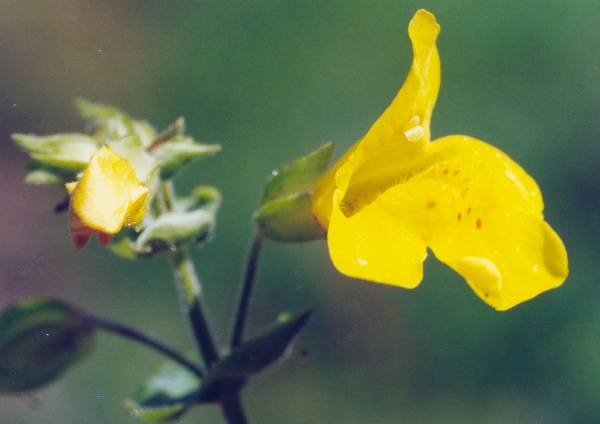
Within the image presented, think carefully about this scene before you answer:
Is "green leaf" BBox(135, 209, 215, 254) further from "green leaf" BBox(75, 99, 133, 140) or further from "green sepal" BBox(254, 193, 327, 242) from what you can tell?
"green leaf" BBox(75, 99, 133, 140)

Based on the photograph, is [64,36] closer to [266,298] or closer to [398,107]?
[266,298]

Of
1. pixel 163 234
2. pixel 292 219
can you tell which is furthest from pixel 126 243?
pixel 292 219

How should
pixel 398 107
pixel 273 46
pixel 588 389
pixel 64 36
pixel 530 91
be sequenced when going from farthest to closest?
pixel 64 36 → pixel 273 46 → pixel 530 91 → pixel 588 389 → pixel 398 107

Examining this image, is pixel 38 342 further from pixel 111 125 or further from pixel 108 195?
pixel 108 195

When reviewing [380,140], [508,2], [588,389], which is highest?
[380,140]

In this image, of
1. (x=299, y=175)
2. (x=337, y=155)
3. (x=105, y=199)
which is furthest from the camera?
(x=337, y=155)

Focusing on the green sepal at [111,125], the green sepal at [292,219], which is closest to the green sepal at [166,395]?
the green sepal at [292,219]

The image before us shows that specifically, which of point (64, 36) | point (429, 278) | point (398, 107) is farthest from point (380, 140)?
point (64, 36)
